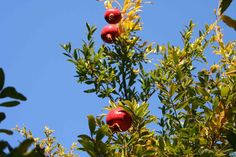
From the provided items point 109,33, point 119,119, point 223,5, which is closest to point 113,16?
point 109,33

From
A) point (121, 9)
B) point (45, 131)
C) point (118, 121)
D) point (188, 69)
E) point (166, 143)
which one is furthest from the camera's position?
point (45, 131)

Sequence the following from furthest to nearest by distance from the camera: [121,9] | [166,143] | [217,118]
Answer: [121,9]
[166,143]
[217,118]

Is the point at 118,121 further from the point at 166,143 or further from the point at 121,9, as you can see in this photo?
the point at 121,9

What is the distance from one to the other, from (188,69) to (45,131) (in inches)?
109

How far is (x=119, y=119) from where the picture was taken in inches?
154

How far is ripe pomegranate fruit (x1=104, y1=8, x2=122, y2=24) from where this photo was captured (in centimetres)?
530

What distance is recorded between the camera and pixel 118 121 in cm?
394

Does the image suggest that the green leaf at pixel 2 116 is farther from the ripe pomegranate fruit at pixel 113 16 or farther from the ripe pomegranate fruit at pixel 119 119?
the ripe pomegranate fruit at pixel 113 16

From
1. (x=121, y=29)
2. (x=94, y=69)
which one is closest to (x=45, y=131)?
(x=94, y=69)

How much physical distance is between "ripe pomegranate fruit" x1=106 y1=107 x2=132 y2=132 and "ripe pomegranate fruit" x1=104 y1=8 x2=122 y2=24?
168 cm

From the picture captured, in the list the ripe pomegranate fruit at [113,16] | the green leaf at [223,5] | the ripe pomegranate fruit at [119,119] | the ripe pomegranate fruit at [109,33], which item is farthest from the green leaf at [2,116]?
the ripe pomegranate fruit at [113,16]

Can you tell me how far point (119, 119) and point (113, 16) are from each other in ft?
6.21

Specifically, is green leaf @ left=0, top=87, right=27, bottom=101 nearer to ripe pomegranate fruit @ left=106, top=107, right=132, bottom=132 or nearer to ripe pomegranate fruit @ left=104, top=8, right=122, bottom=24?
ripe pomegranate fruit @ left=106, top=107, right=132, bottom=132

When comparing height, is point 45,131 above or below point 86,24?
below
